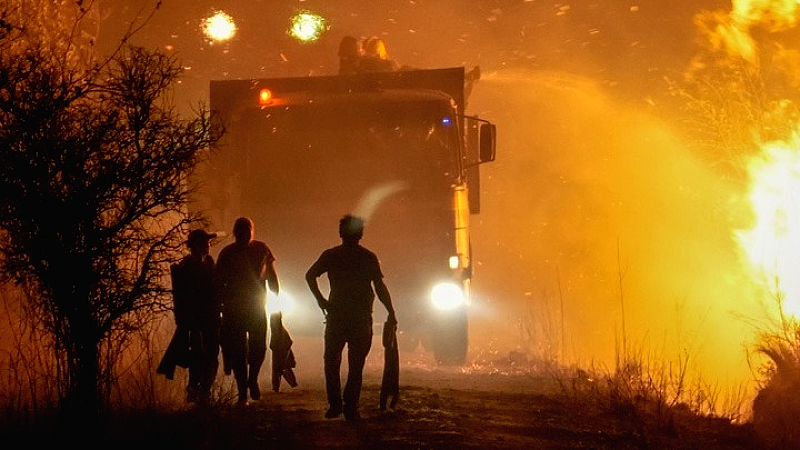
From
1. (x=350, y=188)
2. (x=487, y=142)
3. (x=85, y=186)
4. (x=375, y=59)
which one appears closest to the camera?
(x=85, y=186)

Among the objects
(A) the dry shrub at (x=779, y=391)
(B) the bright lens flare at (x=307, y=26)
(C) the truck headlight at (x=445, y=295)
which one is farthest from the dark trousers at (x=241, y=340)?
(B) the bright lens flare at (x=307, y=26)

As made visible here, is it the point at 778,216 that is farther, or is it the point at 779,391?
the point at 778,216

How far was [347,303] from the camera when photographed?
27.3ft

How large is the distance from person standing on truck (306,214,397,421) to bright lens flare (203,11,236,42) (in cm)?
1998

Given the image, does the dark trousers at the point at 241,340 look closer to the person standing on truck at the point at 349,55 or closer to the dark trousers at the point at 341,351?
the dark trousers at the point at 341,351

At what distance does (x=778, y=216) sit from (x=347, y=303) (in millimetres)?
9313

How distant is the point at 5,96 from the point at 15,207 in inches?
31.7

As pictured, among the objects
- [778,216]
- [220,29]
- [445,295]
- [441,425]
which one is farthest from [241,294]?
[220,29]

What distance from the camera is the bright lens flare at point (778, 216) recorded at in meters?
13.8

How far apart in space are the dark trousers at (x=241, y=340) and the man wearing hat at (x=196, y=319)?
0.13 m

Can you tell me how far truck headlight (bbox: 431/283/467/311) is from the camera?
12836mm

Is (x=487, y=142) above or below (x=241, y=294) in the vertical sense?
above

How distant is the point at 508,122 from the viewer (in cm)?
3909

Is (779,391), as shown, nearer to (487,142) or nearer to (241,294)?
(487,142)
